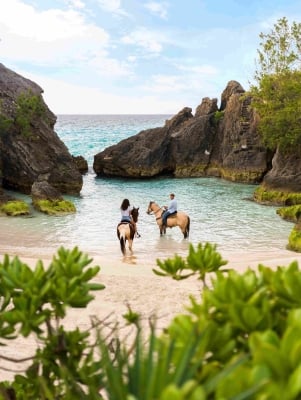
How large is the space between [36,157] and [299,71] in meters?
21.8

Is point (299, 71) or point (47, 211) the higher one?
point (299, 71)

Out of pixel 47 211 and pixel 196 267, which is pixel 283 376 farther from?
pixel 47 211

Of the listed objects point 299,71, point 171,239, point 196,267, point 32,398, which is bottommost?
point 171,239

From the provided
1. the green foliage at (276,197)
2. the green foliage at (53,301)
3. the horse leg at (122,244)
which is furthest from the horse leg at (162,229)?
the green foliage at (53,301)

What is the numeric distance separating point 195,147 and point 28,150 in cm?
2124

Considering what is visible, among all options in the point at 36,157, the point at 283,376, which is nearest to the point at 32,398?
the point at 283,376

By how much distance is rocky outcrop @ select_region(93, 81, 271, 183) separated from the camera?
49.0 metres

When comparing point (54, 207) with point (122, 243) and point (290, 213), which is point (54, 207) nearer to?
point (122, 243)

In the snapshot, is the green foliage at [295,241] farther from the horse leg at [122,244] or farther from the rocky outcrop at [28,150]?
the rocky outcrop at [28,150]

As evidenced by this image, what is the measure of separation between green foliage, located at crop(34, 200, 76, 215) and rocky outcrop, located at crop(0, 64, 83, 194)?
29.5ft

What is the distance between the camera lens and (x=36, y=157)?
3844cm

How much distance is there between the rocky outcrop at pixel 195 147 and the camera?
49.0m

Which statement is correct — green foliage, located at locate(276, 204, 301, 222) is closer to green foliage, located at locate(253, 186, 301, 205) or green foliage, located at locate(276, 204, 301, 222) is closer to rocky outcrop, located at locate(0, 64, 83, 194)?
green foliage, located at locate(253, 186, 301, 205)

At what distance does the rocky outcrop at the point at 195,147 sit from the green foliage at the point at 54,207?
2293 centimetres
